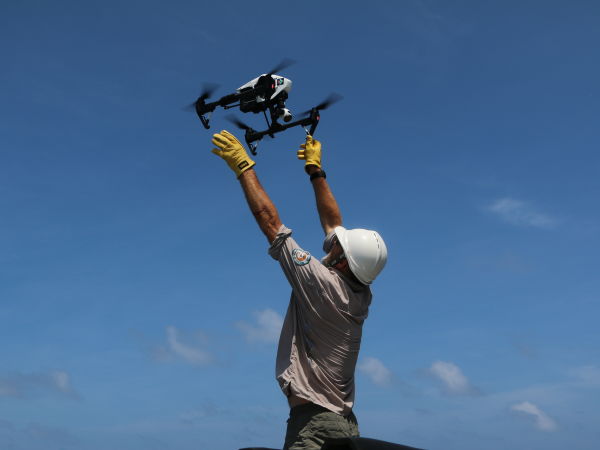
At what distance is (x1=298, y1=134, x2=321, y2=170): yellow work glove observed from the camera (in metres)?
9.57

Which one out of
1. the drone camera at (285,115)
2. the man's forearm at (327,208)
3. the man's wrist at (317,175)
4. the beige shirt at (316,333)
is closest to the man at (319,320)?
the beige shirt at (316,333)

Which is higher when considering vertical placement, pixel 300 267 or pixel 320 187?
pixel 320 187

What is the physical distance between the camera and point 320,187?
940cm

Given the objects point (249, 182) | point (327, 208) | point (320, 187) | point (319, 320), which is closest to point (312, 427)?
point (319, 320)

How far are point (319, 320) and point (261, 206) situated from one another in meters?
1.43

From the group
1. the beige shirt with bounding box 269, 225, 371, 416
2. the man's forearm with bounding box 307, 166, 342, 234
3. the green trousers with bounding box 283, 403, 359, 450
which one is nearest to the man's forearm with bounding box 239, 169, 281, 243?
the beige shirt with bounding box 269, 225, 371, 416

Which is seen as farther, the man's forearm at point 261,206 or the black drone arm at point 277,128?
the black drone arm at point 277,128

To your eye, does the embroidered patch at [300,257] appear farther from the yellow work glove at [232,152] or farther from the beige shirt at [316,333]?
the yellow work glove at [232,152]

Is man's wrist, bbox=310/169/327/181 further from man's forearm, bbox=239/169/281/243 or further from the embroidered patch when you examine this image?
the embroidered patch

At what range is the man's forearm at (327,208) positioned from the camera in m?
9.28

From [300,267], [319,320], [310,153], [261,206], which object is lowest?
[319,320]

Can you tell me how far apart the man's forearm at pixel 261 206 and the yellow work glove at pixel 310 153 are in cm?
160

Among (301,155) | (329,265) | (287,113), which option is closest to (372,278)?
(329,265)

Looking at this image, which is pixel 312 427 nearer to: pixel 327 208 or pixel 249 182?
pixel 249 182
